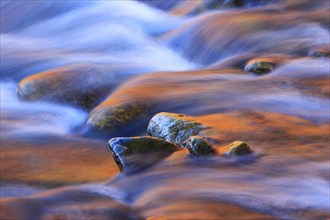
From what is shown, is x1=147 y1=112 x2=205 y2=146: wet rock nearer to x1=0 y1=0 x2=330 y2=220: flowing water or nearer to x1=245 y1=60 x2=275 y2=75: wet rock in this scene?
x1=0 y1=0 x2=330 y2=220: flowing water

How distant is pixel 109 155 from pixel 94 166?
0.26 metres

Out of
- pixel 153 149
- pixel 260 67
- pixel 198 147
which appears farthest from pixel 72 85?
pixel 198 147

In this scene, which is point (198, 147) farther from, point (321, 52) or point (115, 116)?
point (321, 52)

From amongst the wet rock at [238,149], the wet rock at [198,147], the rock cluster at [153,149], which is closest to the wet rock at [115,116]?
the rock cluster at [153,149]

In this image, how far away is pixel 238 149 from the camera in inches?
185

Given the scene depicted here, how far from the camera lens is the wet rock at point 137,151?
464 centimetres

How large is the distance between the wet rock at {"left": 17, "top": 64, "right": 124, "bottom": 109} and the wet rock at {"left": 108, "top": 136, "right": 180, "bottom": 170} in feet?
6.81

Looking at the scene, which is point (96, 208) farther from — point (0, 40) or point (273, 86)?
point (0, 40)

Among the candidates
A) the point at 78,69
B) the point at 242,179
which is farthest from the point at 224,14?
the point at 242,179

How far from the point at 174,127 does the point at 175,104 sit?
1173 mm

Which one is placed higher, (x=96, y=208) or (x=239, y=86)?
(x=239, y=86)

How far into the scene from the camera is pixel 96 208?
416 centimetres

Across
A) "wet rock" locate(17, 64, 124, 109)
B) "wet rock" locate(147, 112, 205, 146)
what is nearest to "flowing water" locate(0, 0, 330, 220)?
"wet rock" locate(17, 64, 124, 109)

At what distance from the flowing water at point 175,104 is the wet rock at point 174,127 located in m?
0.20
